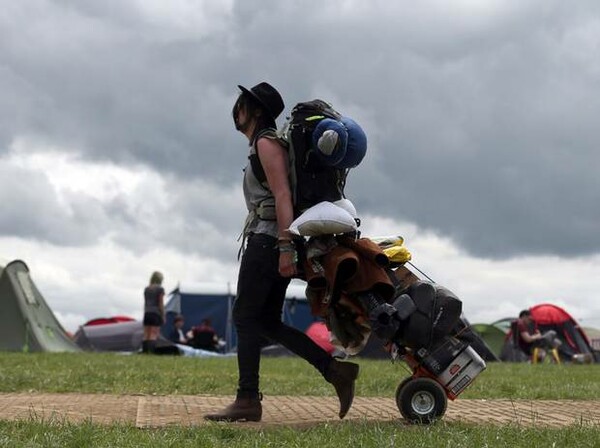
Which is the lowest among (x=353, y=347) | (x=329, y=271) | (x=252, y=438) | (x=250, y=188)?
(x=252, y=438)

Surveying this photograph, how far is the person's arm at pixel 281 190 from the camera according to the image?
505cm

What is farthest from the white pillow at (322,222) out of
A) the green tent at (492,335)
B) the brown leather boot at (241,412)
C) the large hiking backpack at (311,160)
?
the green tent at (492,335)

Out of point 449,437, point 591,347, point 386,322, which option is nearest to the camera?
point 449,437

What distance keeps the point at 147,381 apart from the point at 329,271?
14.3 feet

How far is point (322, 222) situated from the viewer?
16.2 ft

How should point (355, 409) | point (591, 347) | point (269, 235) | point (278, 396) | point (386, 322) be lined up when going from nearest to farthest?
point (386, 322) < point (269, 235) < point (355, 409) < point (278, 396) < point (591, 347)

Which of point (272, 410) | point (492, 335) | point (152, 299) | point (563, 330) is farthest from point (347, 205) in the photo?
point (492, 335)

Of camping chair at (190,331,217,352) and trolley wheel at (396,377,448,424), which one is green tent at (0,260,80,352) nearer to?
camping chair at (190,331,217,352)

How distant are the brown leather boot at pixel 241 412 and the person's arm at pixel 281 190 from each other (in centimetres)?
78

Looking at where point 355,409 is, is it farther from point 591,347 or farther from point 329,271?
point 591,347

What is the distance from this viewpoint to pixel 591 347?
22953 millimetres

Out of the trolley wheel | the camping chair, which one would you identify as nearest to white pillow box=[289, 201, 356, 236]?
the trolley wheel

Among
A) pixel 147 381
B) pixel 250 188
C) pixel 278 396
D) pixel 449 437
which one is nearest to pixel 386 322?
pixel 449 437

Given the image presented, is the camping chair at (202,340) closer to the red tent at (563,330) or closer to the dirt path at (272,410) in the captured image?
the red tent at (563,330)
